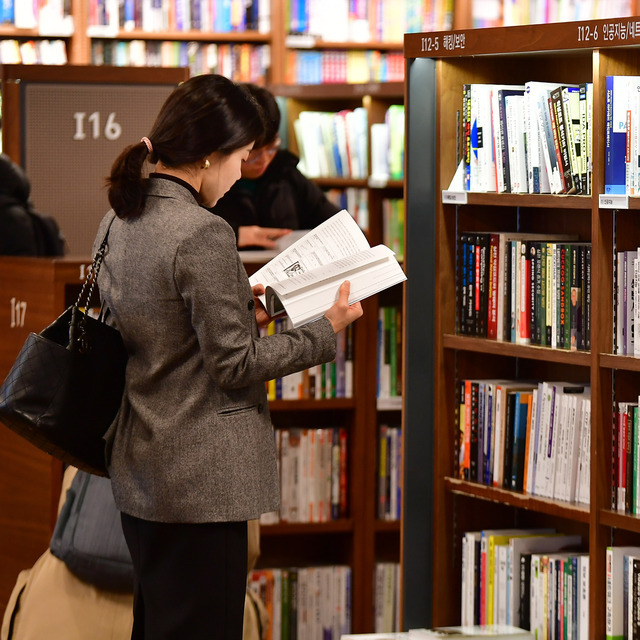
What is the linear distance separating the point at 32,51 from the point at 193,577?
4.49 m

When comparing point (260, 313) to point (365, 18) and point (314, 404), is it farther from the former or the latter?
point (365, 18)

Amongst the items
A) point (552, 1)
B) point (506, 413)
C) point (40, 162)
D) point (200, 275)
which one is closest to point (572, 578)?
point (506, 413)

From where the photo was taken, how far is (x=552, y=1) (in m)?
6.14

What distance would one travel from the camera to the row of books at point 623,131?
7.15 ft

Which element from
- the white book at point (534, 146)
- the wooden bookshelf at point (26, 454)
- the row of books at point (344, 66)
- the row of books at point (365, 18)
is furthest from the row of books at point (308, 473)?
the row of books at point (365, 18)

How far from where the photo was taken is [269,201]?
361 centimetres

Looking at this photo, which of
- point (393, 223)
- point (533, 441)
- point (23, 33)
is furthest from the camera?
point (23, 33)

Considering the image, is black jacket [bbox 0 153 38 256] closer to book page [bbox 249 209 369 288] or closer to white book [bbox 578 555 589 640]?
book page [bbox 249 209 369 288]

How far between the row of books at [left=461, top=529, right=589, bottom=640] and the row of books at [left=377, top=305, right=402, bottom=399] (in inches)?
33.9

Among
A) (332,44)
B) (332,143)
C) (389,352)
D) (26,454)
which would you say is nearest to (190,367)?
(26,454)

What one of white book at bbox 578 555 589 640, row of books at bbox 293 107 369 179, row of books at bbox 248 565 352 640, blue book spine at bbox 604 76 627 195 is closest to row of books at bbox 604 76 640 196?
blue book spine at bbox 604 76 627 195

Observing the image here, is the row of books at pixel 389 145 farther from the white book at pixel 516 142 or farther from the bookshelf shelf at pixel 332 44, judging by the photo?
the white book at pixel 516 142

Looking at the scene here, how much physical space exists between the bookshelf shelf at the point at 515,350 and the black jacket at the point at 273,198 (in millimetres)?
1147

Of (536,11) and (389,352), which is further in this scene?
(536,11)
